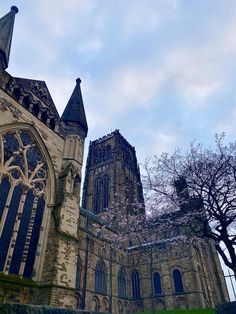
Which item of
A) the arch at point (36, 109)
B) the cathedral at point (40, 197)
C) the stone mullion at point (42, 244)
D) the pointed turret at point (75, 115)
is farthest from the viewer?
the pointed turret at point (75, 115)

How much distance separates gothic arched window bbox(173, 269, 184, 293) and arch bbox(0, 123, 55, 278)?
26.1 m

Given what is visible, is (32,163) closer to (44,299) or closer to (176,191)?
(44,299)

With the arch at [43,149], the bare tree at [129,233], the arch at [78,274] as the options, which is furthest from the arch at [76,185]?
the arch at [78,274]

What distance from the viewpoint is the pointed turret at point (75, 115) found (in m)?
16.7

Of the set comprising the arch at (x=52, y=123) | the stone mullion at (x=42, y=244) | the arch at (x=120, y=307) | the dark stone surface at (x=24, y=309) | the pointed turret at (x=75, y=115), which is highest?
the pointed turret at (x=75, y=115)

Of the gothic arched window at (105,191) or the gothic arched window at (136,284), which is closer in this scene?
the gothic arched window at (136,284)

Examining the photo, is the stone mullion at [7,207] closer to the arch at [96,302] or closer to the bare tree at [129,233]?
the bare tree at [129,233]

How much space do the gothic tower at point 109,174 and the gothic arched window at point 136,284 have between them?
13298mm

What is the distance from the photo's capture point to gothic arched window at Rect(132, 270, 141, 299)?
33.1 m

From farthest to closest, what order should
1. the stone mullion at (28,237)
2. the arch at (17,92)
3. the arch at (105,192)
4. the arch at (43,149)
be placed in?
1. the arch at (105,192)
2. the arch at (17,92)
3. the arch at (43,149)
4. the stone mullion at (28,237)

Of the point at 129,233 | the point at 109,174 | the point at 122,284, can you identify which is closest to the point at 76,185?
the point at 129,233

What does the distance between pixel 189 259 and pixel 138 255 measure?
8114 millimetres

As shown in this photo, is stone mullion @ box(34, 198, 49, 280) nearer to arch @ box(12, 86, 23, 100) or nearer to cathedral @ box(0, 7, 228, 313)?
cathedral @ box(0, 7, 228, 313)

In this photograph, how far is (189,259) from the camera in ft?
103
